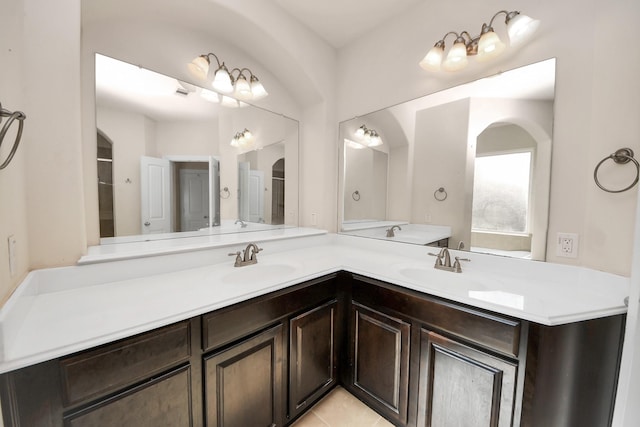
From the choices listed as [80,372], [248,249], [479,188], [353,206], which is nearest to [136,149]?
[248,249]

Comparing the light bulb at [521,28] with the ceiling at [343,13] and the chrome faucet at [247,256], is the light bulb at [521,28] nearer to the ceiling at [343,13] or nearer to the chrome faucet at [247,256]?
the ceiling at [343,13]

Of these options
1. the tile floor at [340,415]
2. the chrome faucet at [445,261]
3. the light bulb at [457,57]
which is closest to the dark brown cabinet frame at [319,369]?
the tile floor at [340,415]

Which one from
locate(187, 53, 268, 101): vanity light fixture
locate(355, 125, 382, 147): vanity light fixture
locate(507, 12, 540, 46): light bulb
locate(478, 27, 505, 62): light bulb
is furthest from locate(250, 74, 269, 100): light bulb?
Result: locate(507, 12, 540, 46): light bulb

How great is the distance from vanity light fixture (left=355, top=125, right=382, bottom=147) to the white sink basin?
49.1 inches

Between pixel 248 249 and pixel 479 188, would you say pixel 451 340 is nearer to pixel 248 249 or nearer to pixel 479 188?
pixel 479 188

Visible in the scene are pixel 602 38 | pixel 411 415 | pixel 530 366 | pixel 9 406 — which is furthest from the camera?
pixel 411 415

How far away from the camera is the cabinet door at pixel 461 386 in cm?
95

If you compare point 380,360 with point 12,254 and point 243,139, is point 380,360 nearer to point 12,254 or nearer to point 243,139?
point 12,254

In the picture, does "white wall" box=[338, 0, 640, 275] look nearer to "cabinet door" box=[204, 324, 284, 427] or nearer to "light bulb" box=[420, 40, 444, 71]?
"light bulb" box=[420, 40, 444, 71]

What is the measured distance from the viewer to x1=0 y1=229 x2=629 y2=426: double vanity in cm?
72

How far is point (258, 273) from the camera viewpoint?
1.47 metres

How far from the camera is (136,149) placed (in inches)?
55.6

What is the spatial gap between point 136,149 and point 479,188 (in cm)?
212

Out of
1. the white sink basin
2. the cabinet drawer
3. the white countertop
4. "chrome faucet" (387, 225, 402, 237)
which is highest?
"chrome faucet" (387, 225, 402, 237)
